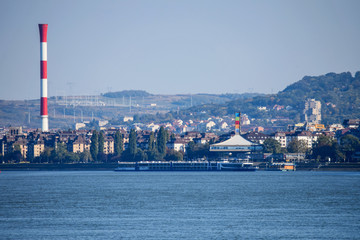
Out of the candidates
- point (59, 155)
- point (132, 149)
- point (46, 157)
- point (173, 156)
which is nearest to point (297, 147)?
point (173, 156)

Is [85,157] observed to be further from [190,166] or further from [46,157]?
[190,166]

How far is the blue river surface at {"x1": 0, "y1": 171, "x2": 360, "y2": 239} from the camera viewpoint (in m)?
40.1

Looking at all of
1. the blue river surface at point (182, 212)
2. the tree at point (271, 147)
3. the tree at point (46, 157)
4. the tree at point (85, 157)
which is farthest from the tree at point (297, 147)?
the blue river surface at point (182, 212)

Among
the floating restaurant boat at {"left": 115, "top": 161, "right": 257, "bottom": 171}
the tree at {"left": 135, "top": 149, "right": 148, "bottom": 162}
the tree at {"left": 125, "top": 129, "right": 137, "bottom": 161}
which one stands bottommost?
the floating restaurant boat at {"left": 115, "top": 161, "right": 257, "bottom": 171}

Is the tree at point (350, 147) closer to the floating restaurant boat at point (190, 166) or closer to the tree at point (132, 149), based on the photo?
the floating restaurant boat at point (190, 166)

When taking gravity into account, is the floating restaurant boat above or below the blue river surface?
above

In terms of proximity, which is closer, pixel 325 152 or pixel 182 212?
pixel 182 212

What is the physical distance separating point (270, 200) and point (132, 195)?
10901mm

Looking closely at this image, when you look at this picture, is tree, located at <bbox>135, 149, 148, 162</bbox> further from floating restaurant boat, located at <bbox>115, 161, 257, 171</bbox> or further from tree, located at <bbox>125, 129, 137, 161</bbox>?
floating restaurant boat, located at <bbox>115, 161, 257, 171</bbox>

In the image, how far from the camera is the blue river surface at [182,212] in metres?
40.1

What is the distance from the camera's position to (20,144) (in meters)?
158

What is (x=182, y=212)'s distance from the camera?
48531 millimetres

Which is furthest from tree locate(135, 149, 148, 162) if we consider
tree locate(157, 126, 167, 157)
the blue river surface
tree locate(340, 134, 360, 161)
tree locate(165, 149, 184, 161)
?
the blue river surface

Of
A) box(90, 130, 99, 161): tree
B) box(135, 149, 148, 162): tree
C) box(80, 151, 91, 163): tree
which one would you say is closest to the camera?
box(90, 130, 99, 161): tree
